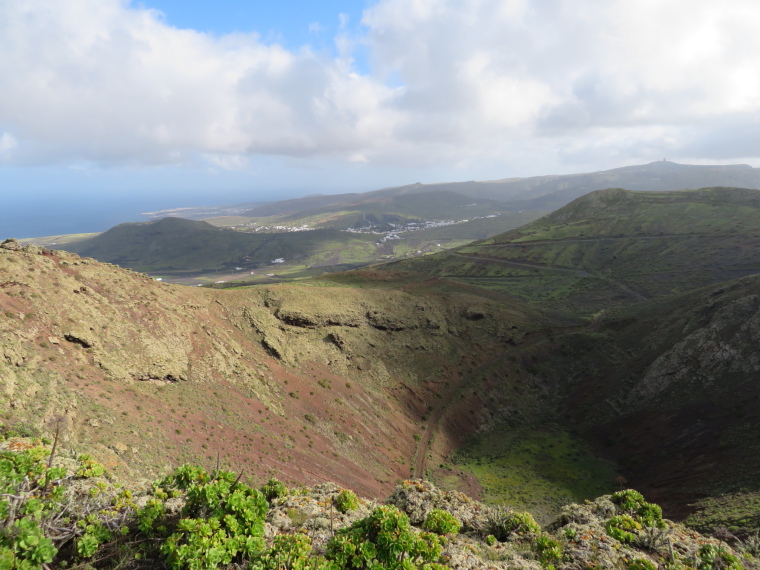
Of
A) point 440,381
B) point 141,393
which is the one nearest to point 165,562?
point 141,393

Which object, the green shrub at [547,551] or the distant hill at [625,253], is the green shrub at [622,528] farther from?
the distant hill at [625,253]

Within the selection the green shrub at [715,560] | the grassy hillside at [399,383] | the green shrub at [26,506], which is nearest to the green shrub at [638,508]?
the green shrub at [715,560]

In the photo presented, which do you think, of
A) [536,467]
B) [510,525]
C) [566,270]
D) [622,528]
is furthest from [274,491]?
[566,270]

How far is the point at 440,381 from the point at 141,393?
137 ft

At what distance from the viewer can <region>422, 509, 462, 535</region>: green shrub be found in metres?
14.0

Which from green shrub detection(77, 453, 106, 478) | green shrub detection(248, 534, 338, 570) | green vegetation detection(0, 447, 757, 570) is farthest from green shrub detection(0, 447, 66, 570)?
green shrub detection(248, 534, 338, 570)

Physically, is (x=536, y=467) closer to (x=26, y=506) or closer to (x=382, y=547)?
(x=382, y=547)

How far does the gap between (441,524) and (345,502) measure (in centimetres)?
415

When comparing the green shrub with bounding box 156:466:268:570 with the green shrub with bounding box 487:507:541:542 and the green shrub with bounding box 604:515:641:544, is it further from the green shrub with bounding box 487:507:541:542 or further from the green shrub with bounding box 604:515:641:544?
the green shrub with bounding box 604:515:641:544

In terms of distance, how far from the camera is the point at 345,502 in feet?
51.4

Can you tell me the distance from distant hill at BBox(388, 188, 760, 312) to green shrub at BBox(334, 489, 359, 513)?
95896 mm

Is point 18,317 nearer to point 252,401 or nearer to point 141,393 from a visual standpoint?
point 141,393

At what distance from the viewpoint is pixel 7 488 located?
8.56 meters

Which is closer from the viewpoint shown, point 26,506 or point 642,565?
point 26,506
